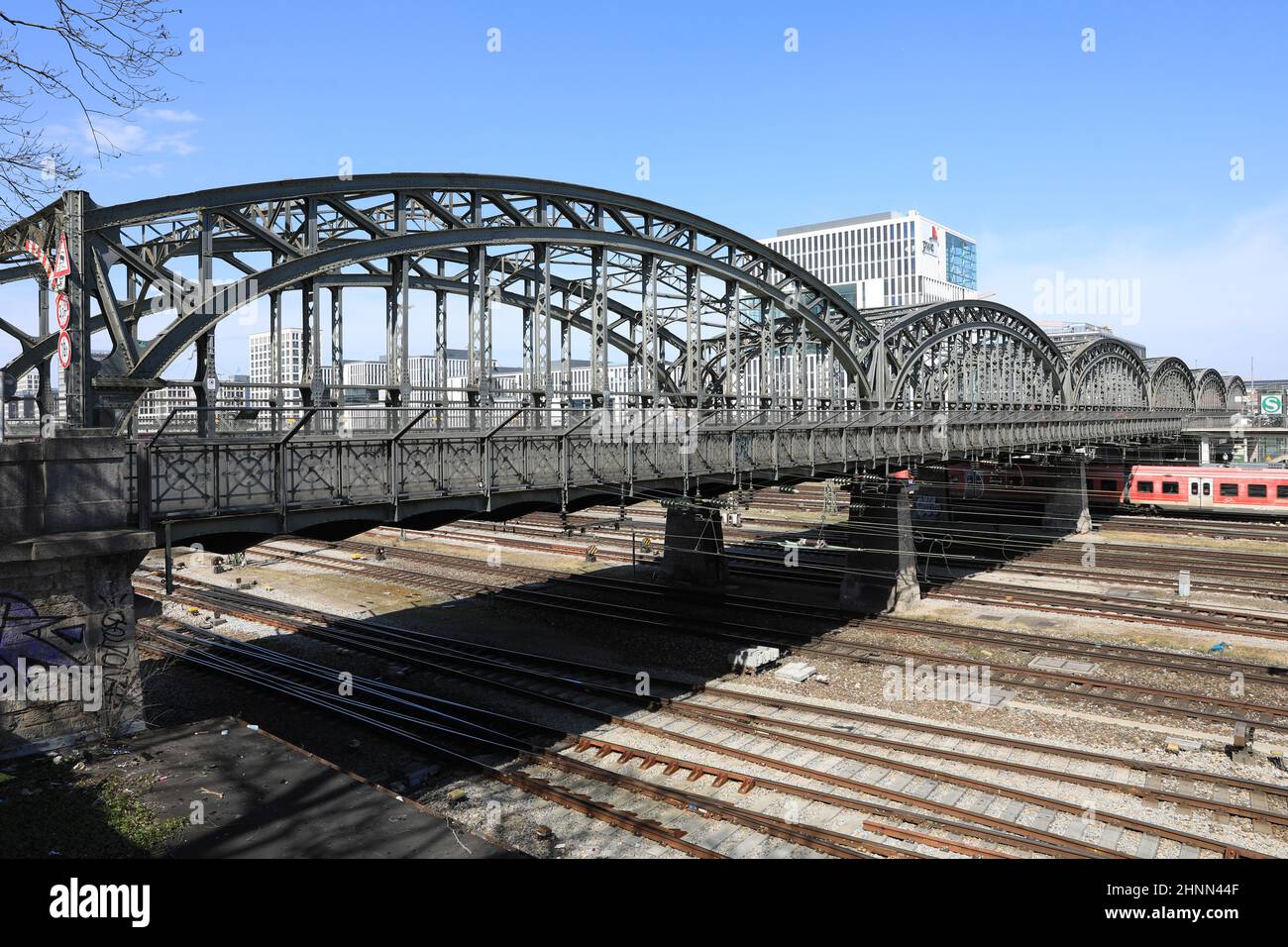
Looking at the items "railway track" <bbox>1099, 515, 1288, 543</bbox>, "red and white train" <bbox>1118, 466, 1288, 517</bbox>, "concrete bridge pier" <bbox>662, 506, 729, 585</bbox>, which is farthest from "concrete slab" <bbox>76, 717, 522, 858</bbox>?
"red and white train" <bbox>1118, 466, 1288, 517</bbox>

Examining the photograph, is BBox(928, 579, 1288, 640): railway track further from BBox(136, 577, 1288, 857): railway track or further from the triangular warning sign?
the triangular warning sign

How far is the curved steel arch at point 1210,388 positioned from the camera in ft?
408

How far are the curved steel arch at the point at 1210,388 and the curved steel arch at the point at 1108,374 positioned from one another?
28.7 metres

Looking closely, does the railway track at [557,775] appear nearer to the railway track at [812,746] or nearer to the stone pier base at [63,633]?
the railway track at [812,746]

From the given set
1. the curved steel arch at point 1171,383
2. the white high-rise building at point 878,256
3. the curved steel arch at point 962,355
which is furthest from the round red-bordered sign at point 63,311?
the white high-rise building at point 878,256

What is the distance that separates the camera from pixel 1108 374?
89.9 metres

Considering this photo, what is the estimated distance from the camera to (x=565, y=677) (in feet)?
71.6

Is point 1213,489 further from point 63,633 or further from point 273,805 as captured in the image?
point 63,633

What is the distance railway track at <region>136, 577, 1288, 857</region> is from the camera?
1375 cm

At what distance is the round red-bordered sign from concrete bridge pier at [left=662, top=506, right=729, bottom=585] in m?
23.4

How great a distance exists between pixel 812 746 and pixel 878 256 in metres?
139
